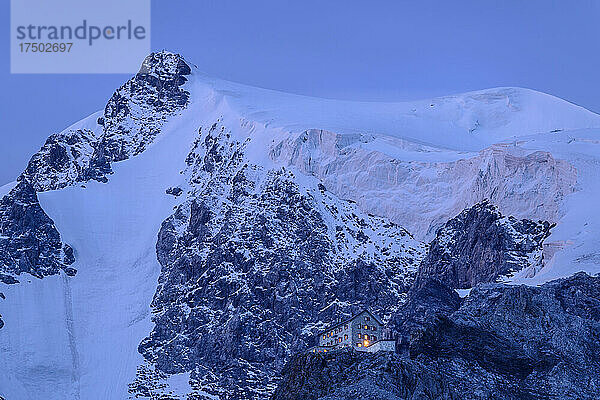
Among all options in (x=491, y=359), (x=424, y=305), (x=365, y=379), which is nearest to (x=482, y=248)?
(x=424, y=305)

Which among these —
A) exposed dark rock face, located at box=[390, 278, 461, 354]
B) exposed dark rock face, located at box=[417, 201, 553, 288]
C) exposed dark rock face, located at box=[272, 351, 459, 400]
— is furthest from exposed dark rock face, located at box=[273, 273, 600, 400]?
exposed dark rock face, located at box=[417, 201, 553, 288]

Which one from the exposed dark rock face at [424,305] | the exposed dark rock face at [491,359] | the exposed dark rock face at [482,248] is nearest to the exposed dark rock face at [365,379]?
the exposed dark rock face at [491,359]

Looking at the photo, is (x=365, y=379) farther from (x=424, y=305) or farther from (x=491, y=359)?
(x=424, y=305)

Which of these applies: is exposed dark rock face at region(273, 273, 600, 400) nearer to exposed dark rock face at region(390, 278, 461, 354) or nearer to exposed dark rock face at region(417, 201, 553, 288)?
exposed dark rock face at region(390, 278, 461, 354)

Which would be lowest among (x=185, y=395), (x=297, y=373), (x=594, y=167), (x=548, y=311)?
(x=185, y=395)

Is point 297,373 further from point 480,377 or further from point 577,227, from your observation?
point 577,227

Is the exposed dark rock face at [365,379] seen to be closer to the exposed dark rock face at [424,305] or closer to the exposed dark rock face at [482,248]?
the exposed dark rock face at [424,305]

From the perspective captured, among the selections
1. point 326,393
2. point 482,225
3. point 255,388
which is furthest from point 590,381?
point 255,388
